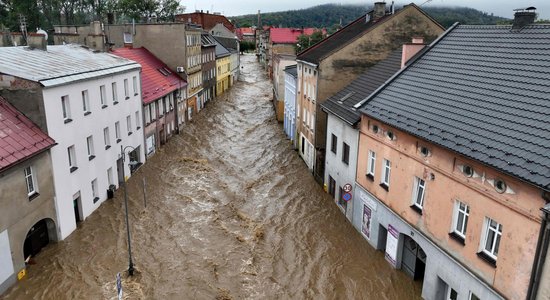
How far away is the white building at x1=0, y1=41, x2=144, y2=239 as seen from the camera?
59.6 ft

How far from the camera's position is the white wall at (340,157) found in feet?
68.5

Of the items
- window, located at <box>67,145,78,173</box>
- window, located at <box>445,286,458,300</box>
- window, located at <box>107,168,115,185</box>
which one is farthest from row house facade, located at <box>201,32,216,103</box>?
window, located at <box>445,286,458,300</box>

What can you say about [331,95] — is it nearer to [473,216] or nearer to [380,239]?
[380,239]

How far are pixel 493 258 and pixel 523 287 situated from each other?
1241mm

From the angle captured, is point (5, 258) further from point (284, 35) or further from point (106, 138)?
point (284, 35)

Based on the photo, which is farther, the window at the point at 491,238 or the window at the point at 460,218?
the window at the point at 460,218

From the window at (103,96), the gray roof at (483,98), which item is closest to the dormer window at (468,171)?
the gray roof at (483,98)

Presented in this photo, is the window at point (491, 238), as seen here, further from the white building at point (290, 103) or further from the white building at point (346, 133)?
the white building at point (290, 103)

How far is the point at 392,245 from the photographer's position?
17.5 m

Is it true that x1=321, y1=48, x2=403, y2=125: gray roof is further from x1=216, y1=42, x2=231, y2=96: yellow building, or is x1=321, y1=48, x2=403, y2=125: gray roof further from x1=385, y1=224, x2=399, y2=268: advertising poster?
x1=216, y1=42, x2=231, y2=96: yellow building

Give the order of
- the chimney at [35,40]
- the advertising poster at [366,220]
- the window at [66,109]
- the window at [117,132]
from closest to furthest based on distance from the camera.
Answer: the advertising poster at [366,220] → the window at [66,109] → the chimney at [35,40] → the window at [117,132]

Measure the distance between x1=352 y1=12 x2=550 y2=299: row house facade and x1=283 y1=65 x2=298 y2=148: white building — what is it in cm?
1699

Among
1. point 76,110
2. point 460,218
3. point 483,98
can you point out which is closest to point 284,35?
point 76,110

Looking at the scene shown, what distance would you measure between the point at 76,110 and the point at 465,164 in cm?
1724
